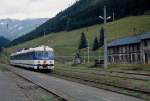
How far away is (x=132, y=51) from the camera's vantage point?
8756 cm

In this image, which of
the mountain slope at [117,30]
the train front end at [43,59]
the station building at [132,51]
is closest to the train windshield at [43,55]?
the train front end at [43,59]

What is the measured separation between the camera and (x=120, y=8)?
19800 cm

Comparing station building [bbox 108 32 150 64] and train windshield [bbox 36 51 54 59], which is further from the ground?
station building [bbox 108 32 150 64]

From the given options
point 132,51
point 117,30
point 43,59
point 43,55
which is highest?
point 117,30

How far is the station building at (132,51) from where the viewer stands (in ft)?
257

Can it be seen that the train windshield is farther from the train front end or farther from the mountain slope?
the mountain slope

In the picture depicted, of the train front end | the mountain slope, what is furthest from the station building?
the mountain slope

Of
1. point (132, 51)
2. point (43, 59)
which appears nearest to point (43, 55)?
point (43, 59)

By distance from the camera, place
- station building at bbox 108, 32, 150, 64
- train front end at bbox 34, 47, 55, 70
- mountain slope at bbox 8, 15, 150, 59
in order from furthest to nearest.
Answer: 1. mountain slope at bbox 8, 15, 150, 59
2. station building at bbox 108, 32, 150, 64
3. train front end at bbox 34, 47, 55, 70

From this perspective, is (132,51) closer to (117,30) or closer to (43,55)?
(43,55)

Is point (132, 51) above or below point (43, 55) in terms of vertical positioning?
above

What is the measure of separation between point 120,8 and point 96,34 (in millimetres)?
33074

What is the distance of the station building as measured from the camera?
78.4m

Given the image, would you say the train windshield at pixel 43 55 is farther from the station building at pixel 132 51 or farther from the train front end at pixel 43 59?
the station building at pixel 132 51
